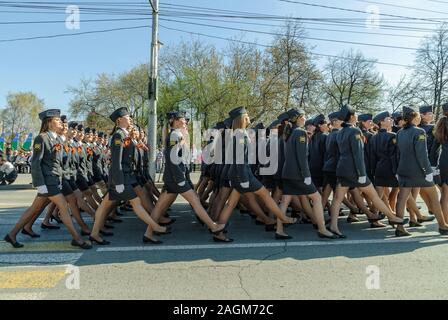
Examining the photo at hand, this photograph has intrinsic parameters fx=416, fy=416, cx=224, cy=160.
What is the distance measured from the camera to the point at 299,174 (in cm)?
632

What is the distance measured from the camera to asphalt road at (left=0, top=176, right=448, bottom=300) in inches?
158

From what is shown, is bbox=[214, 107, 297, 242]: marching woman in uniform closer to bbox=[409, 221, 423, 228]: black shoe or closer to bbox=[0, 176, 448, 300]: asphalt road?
bbox=[0, 176, 448, 300]: asphalt road

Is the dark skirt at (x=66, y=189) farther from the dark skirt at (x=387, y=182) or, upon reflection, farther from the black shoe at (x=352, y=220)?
the dark skirt at (x=387, y=182)

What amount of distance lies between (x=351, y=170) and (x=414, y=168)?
41.5 inches

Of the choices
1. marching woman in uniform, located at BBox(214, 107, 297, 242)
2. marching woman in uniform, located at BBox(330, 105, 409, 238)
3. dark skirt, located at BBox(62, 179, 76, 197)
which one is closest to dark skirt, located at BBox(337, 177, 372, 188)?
marching woman in uniform, located at BBox(330, 105, 409, 238)

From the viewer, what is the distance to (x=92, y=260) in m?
5.20

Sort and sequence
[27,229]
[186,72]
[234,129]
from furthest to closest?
[186,72]
[27,229]
[234,129]

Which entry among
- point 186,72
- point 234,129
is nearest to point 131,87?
point 186,72

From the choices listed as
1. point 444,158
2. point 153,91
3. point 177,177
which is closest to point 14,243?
point 177,177

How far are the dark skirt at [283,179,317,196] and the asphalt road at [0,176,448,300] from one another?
0.70m

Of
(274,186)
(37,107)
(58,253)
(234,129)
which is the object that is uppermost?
(37,107)

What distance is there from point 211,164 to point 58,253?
3893 mm

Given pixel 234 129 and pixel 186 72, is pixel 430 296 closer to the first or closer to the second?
pixel 234 129

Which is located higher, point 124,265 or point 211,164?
point 211,164
